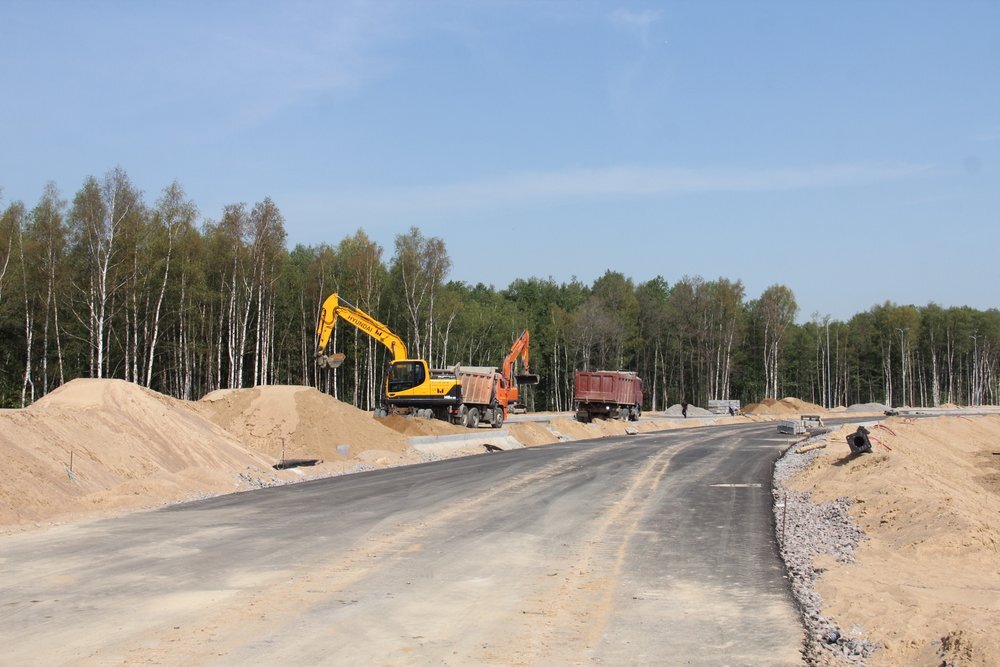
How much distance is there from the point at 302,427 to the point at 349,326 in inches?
1677

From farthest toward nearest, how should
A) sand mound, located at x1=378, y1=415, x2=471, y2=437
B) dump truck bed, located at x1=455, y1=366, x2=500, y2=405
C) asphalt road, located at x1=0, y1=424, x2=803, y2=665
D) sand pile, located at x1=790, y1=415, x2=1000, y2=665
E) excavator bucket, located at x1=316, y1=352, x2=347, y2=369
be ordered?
dump truck bed, located at x1=455, y1=366, x2=500, y2=405 < sand mound, located at x1=378, y1=415, x2=471, y2=437 < excavator bucket, located at x1=316, y1=352, x2=347, y2=369 < sand pile, located at x1=790, y1=415, x2=1000, y2=665 < asphalt road, located at x1=0, y1=424, x2=803, y2=665

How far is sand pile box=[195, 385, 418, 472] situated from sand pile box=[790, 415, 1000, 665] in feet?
44.6

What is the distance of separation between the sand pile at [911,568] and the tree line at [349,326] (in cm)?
3094

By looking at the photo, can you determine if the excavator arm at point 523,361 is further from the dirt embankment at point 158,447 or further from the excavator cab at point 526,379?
the dirt embankment at point 158,447

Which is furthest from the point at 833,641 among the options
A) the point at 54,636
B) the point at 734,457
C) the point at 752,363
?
the point at 752,363

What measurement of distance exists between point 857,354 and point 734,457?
302 ft

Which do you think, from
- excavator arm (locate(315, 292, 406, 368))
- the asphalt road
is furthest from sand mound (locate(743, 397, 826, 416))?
the asphalt road

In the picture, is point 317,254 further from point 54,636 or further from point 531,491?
point 54,636

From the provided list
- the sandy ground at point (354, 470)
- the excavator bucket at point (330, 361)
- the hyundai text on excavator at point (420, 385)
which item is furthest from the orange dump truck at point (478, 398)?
the excavator bucket at point (330, 361)

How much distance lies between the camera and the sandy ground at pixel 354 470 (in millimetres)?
8734

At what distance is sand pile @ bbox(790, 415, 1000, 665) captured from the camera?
745 cm

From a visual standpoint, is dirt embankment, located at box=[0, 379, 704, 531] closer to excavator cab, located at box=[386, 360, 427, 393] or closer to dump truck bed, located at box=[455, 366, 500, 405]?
excavator cab, located at box=[386, 360, 427, 393]

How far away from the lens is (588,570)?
34.6ft

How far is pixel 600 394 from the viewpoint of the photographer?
52.9 meters
